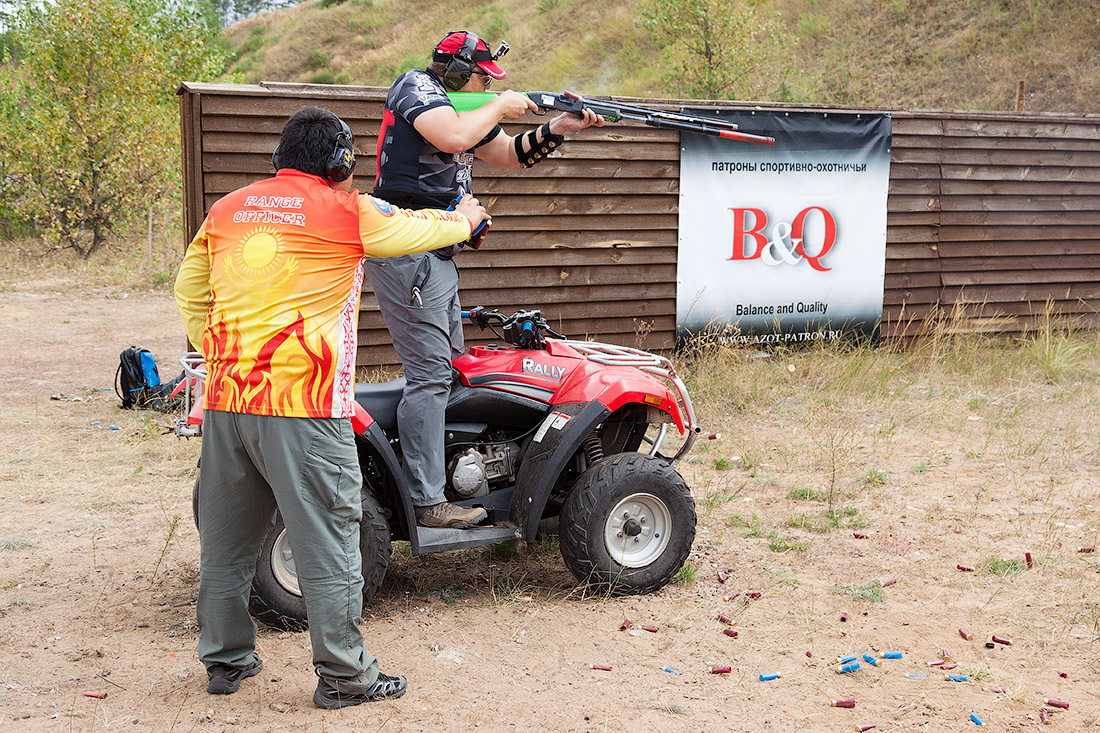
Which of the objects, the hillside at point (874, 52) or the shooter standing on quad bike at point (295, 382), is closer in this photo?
the shooter standing on quad bike at point (295, 382)

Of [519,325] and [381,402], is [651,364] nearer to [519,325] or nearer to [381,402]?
[519,325]

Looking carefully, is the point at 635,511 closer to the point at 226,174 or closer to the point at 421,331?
the point at 421,331

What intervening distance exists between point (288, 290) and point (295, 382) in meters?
0.28

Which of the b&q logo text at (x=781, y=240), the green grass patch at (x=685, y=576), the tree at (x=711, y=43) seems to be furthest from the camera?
the tree at (x=711, y=43)

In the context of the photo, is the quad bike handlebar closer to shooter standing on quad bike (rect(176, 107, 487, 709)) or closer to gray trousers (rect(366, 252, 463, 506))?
gray trousers (rect(366, 252, 463, 506))

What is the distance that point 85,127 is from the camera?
15211mm

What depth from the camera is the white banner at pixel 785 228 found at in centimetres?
841

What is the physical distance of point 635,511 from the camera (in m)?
4.09

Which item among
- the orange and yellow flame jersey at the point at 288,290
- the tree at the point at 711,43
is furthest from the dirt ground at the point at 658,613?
the tree at the point at 711,43

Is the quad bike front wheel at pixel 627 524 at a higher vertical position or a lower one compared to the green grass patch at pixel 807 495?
higher

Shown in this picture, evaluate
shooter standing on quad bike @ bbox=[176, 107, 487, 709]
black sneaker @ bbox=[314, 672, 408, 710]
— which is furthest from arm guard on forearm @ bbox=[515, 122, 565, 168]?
black sneaker @ bbox=[314, 672, 408, 710]

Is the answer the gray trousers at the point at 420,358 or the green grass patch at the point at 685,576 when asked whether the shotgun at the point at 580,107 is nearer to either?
the gray trousers at the point at 420,358

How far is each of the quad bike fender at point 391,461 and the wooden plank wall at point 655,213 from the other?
3786mm

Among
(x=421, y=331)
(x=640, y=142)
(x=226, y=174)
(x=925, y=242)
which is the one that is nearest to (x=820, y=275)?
(x=925, y=242)
